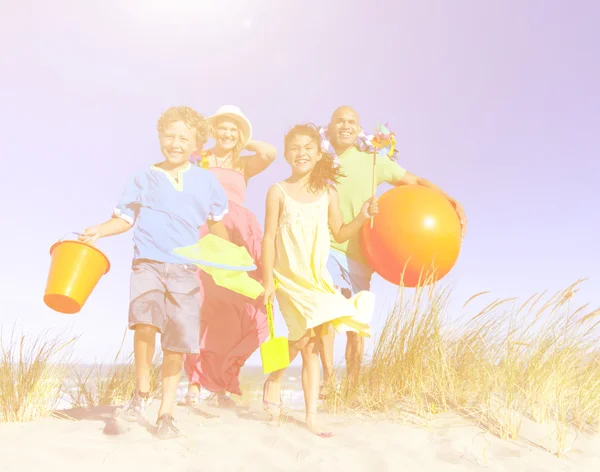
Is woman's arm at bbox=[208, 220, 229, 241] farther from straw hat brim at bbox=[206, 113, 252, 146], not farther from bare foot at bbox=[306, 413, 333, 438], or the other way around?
bare foot at bbox=[306, 413, 333, 438]

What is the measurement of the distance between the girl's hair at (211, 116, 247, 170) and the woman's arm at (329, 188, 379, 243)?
1.20m

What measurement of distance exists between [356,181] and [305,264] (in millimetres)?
1310

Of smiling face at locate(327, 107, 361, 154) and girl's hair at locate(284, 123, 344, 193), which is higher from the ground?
smiling face at locate(327, 107, 361, 154)

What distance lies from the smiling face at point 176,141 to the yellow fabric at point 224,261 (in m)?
0.58

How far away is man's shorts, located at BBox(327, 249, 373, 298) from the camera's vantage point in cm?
446

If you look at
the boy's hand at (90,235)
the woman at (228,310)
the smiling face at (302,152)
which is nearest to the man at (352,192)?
the smiling face at (302,152)

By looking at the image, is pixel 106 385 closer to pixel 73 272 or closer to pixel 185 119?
pixel 73 272

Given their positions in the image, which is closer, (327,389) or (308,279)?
(308,279)

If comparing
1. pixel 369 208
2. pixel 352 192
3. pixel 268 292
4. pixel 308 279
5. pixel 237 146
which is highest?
pixel 237 146

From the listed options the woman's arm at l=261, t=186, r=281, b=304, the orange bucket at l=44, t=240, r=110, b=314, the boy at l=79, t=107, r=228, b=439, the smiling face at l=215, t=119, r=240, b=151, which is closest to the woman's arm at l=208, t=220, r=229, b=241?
the boy at l=79, t=107, r=228, b=439

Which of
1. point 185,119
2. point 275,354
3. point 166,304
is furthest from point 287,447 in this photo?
point 185,119

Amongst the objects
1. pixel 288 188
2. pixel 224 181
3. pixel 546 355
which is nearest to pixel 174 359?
pixel 288 188

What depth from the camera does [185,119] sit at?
3.64m

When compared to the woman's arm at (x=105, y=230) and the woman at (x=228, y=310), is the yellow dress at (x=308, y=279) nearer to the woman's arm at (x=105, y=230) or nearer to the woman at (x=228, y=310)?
the woman at (x=228, y=310)
